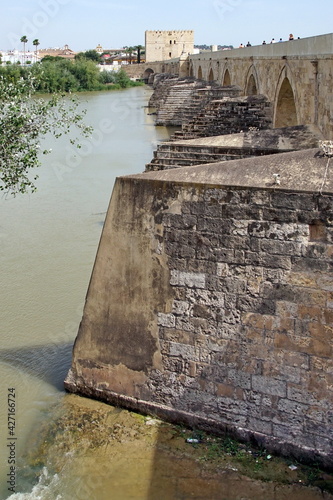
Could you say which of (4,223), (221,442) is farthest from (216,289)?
(4,223)

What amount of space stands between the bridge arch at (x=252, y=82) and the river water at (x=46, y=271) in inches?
147

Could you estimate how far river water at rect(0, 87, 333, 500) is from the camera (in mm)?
4180

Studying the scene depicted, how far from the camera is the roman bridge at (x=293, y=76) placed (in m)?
9.08

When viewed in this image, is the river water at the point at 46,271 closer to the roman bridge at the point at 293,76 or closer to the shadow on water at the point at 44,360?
the shadow on water at the point at 44,360

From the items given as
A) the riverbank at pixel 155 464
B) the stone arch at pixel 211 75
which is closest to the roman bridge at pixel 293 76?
the riverbank at pixel 155 464

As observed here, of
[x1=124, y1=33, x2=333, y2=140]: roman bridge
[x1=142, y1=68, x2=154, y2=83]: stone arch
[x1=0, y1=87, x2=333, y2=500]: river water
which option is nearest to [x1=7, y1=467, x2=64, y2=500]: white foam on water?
[x1=0, y1=87, x2=333, y2=500]: river water

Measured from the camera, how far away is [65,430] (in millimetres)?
4777

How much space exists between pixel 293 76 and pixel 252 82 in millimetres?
7072

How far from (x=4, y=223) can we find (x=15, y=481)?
7392mm

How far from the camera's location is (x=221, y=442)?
450 centimetres

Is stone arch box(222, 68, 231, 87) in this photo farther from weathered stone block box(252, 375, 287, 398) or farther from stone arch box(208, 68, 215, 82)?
weathered stone block box(252, 375, 287, 398)

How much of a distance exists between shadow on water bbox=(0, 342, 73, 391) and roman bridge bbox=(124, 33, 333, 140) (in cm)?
491

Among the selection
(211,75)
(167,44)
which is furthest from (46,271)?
(167,44)

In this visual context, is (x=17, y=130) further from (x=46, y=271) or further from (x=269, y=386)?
(x=269, y=386)
